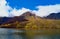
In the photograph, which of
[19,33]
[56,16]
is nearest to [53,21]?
[56,16]

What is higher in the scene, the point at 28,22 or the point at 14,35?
the point at 28,22

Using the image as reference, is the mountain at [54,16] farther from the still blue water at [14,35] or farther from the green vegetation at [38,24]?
the still blue water at [14,35]

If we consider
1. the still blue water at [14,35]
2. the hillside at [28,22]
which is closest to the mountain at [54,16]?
the hillside at [28,22]

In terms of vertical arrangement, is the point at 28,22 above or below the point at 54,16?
below

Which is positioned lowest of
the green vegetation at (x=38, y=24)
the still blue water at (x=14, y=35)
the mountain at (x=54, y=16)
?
the still blue water at (x=14, y=35)

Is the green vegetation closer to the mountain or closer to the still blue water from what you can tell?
the mountain

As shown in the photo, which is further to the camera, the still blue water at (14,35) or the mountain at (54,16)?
the mountain at (54,16)

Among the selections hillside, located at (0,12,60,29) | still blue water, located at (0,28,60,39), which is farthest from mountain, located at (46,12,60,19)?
still blue water, located at (0,28,60,39)

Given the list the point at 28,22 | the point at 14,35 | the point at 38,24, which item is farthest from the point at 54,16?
the point at 14,35

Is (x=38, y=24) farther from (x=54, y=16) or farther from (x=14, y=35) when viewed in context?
(x=14, y=35)

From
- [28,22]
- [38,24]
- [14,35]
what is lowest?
[14,35]

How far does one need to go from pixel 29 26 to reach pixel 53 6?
4.77 feet

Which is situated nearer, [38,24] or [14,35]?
[14,35]

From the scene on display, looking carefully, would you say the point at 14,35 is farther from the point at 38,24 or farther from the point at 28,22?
the point at 38,24
